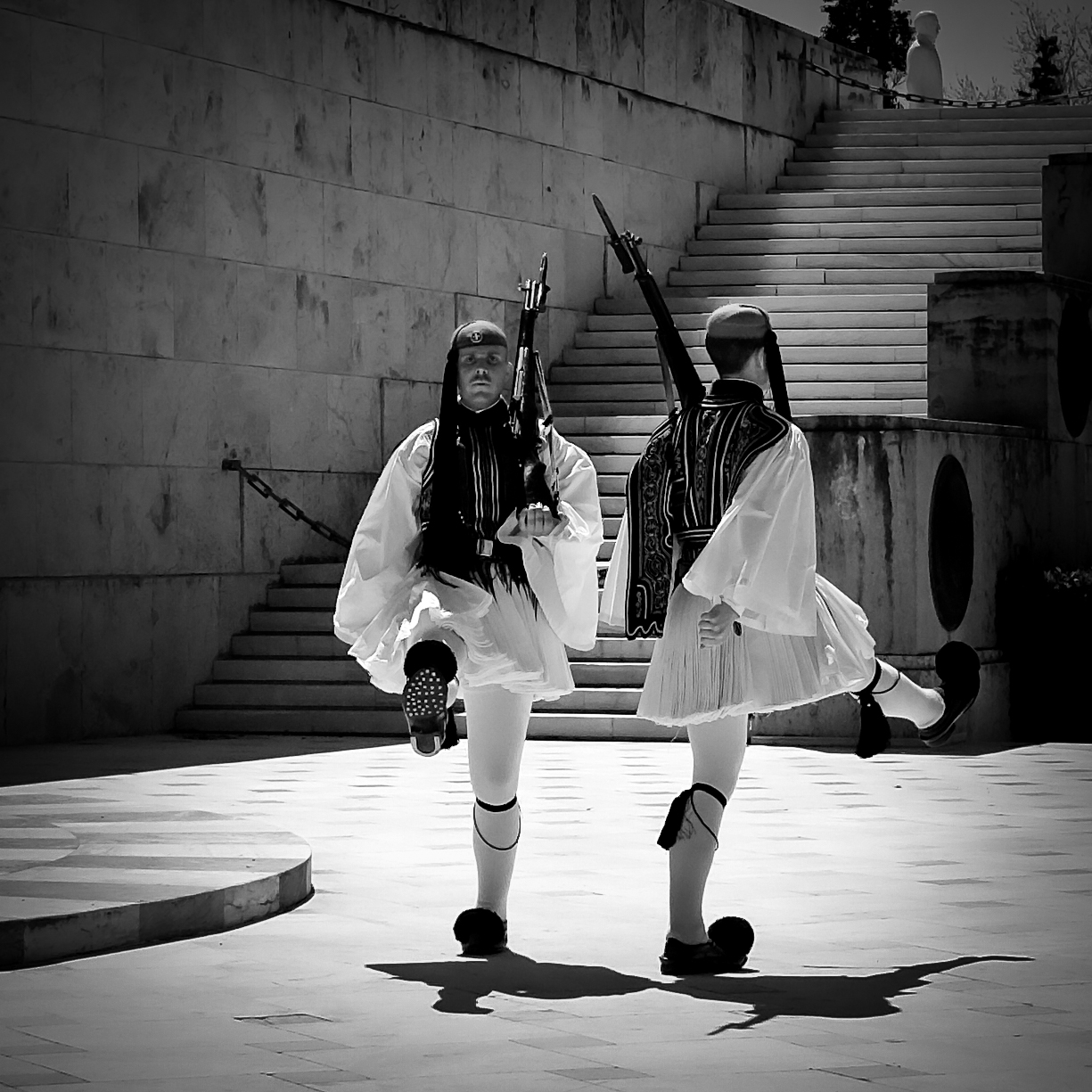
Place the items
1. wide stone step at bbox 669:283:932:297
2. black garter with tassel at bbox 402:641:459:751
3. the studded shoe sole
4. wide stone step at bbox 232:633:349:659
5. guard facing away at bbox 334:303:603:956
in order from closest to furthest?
1. the studded shoe sole
2. black garter with tassel at bbox 402:641:459:751
3. guard facing away at bbox 334:303:603:956
4. wide stone step at bbox 232:633:349:659
5. wide stone step at bbox 669:283:932:297

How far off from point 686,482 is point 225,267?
408 inches

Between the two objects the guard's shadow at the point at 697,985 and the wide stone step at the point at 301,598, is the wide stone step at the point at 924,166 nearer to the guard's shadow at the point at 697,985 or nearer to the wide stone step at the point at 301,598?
the wide stone step at the point at 301,598

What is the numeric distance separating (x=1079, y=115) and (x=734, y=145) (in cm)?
448

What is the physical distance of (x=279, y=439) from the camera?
17109mm

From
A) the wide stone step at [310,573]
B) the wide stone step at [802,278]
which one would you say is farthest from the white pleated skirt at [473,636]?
the wide stone step at [802,278]

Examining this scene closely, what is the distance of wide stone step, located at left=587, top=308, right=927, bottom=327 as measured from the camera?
20125 millimetres

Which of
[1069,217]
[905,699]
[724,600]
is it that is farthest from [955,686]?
[1069,217]

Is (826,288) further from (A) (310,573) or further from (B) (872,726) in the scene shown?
(B) (872,726)

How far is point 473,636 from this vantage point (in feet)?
23.3

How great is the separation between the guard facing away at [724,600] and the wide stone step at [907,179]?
1696cm

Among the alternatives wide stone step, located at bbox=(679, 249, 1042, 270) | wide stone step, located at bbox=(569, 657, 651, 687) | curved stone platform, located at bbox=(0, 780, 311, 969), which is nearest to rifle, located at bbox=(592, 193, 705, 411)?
curved stone platform, located at bbox=(0, 780, 311, 969)

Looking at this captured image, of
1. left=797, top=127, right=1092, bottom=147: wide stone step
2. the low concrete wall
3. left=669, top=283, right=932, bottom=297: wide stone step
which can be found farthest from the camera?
left=797, top=127, right=1092, bottom=147: wide stone step

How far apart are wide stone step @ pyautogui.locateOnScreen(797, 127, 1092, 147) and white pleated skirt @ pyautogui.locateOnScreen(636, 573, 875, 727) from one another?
60.5ft

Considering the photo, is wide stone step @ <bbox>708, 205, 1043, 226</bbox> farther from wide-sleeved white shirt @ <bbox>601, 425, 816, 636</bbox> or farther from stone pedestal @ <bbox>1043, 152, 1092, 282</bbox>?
wide-sleeved white shirt @ <bbox>601, 425, 816, 636</bbox>
